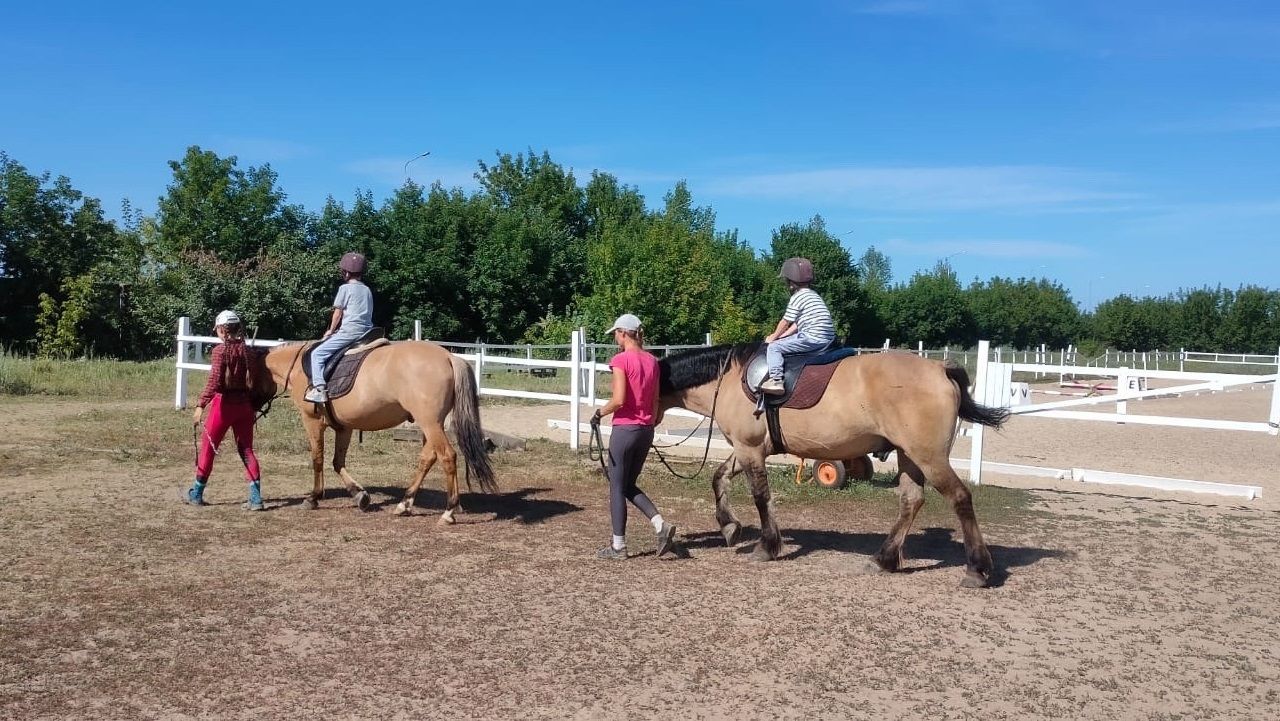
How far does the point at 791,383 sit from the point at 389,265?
31127mm

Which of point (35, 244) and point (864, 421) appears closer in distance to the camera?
point (864, 421)

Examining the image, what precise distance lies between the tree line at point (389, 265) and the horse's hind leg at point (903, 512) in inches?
962

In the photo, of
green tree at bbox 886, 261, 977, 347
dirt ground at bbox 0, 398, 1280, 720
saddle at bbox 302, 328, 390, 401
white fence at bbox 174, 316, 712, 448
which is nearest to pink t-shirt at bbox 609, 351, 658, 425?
dirt ground at bbox 0, 398, 1280, 720

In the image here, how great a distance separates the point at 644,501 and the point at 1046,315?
233ft

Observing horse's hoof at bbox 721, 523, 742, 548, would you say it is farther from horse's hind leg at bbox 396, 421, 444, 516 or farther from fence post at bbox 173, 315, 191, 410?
fence post at bbox 173, 315, 191, 410

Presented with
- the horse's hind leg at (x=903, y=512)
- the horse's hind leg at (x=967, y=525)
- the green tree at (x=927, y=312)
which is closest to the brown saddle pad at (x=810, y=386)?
the horse's hind leg at (x=903, y=512)

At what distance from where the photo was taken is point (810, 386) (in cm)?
700

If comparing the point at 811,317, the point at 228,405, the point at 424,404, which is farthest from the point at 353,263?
the point at 811,317

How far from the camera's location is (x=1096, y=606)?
615 centimetres

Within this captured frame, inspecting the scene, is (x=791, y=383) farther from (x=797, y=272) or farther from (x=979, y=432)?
(x=979, y=432)

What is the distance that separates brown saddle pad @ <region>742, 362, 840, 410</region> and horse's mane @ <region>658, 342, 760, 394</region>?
25.9 inches

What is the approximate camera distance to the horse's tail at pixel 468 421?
831cm

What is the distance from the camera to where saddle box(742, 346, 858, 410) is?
699 cm

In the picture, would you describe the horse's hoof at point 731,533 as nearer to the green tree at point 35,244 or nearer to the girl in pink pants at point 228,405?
the girl in pink pants at point 228,405
